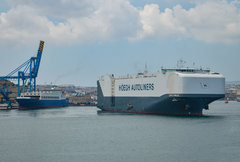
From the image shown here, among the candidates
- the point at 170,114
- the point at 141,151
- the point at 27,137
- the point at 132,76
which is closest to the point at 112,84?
the point at 132,76

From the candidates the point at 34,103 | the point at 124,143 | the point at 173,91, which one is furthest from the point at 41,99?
the point at 124,143

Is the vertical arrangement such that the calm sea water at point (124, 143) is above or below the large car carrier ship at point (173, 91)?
below

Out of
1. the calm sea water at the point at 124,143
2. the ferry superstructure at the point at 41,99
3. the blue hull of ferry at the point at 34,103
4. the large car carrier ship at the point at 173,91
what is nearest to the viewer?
the calm sea water at the point at 124,143

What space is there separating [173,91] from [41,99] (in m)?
52.9

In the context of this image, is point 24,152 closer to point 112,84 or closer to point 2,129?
point 2,129

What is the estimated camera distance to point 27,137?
35.9 m

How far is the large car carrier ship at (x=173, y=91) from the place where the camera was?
52.5 meters

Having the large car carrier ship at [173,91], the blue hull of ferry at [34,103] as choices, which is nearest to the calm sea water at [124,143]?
the large car carrier ship at [173,91]

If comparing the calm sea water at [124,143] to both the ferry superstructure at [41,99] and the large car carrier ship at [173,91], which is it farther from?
the ferry superstructure at [41,99]

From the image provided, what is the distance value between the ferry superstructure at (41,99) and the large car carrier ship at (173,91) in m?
36.8

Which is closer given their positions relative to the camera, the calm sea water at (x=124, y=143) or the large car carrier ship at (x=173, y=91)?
the calm sea water at (x=124, y=143)

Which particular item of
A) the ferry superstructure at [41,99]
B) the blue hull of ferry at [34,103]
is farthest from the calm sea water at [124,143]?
the ferry superstructure at [41,99]

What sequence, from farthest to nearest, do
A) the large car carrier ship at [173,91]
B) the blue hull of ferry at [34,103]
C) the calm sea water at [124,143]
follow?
the blue hull of ferry at [34,103] → the large car carrier ship at [173,91] → the calm sea water at [124,143]

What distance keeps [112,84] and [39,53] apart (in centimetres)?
3638
